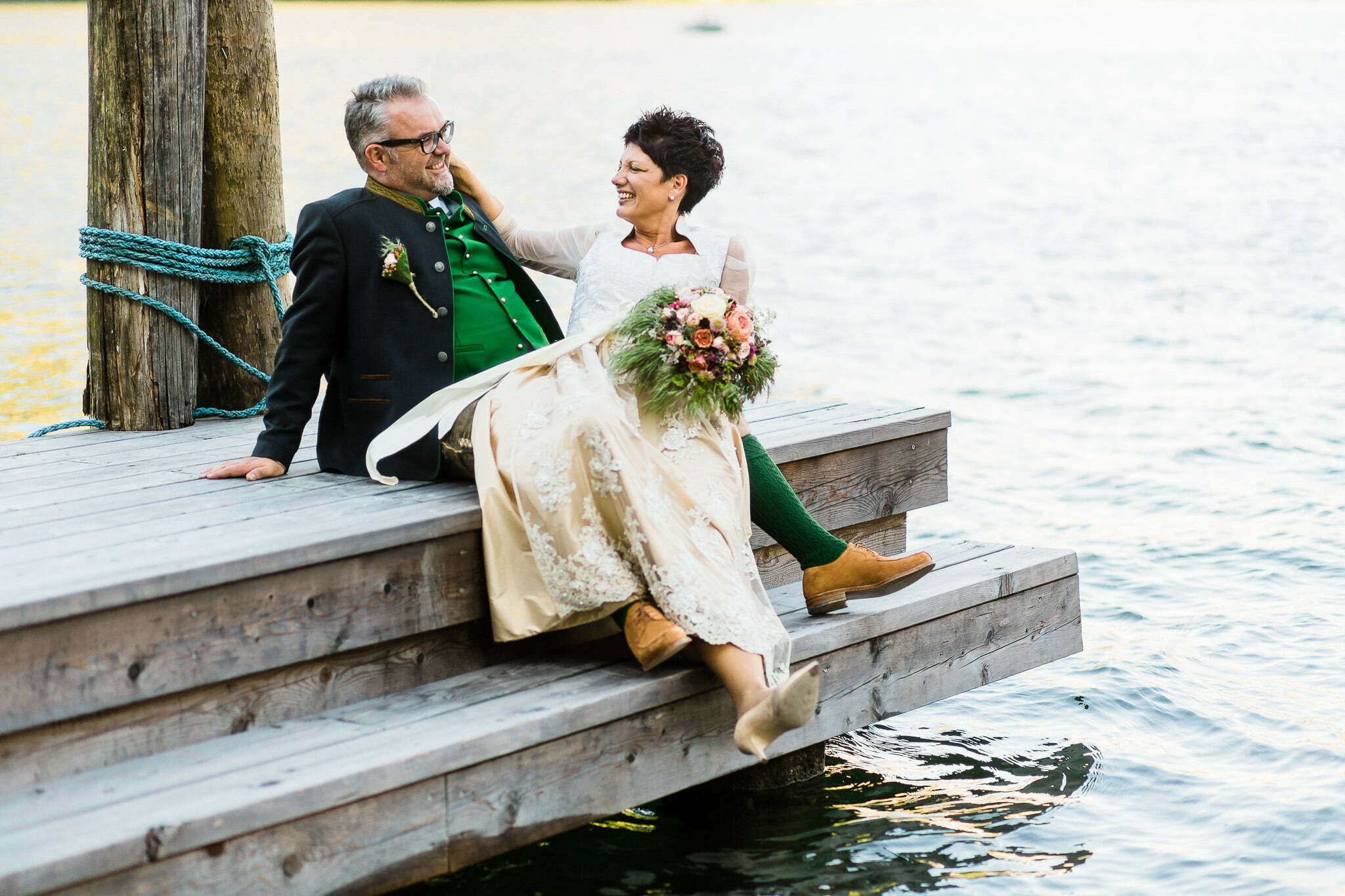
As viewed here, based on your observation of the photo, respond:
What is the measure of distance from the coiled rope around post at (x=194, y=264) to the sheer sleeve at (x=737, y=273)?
119cm

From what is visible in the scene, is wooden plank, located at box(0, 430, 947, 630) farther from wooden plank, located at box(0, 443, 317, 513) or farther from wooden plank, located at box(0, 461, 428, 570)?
wooden plank, located at box(0, 443, 317, 513)

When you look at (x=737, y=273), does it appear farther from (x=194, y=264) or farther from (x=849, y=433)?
(x=194, y=264)

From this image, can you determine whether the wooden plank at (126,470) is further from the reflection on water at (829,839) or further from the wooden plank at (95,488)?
the reflection on water at (829,839)

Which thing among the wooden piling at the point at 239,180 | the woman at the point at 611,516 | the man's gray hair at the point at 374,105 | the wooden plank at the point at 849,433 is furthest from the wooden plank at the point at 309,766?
the wooden piling at the point at 239,180

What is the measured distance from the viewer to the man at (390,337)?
3.35 metres

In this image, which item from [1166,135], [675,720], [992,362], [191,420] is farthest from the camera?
[1166,135]

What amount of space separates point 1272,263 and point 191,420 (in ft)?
38.5

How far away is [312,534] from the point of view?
282 centimetres

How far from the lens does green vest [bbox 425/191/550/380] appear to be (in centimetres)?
352

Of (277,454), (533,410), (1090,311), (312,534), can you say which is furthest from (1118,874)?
(1090,311)

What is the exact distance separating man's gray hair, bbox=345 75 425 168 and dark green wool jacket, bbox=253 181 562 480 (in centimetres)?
13

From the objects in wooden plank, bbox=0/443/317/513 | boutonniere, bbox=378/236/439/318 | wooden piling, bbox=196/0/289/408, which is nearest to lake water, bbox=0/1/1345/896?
wooden plank, bbox=0/443/317/513

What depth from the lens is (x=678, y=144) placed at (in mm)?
3604

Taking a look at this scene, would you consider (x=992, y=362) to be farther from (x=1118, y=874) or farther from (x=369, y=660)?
(x=369, y=660)
